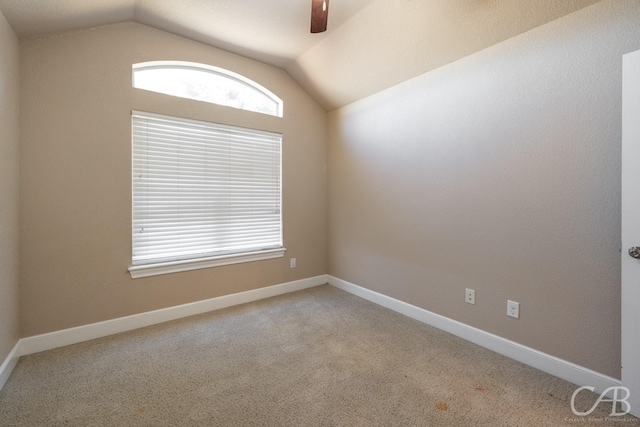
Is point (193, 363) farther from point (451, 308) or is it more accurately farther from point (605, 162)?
point (605, 162)

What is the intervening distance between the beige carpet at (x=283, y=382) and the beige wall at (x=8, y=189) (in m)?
0.35

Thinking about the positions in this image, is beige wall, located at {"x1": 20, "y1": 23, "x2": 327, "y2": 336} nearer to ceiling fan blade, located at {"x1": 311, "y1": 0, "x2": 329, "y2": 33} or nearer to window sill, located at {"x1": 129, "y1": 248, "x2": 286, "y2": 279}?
window sill, located at {"x1": 129, "y1": 248, "x2": 286, "y2": 279}

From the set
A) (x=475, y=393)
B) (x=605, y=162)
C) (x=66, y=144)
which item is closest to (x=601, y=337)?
(x=475, y=393)

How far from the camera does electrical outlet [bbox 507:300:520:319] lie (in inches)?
81.7

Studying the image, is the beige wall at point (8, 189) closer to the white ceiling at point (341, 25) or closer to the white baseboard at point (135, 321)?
the white baseboard at point (135, 321)

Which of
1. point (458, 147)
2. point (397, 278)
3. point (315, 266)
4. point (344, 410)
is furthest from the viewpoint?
point (315, 266)

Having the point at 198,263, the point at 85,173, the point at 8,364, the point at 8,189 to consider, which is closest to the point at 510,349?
the point at 198,263

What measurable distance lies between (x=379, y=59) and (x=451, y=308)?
2.42m

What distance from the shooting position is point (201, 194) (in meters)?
2.91

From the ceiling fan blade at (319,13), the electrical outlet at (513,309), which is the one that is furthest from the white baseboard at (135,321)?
the ceiling fan blade at (319,13)

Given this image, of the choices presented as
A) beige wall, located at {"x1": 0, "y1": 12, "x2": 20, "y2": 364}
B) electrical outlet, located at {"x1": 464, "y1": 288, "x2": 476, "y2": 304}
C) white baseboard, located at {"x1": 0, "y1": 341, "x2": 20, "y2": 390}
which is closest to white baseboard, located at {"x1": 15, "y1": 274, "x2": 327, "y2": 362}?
white baseboard, located at {"x1": 0, "y1": 341, "x2": 20, "y2": 390}

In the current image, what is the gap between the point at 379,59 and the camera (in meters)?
2.69

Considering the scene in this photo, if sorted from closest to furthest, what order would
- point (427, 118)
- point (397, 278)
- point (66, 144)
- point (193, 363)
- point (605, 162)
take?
point (605, 162) < point (193, 363) < point (66, 144) < point (427, 118) < point (397, 278)

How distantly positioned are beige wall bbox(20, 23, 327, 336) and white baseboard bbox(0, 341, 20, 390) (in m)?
0.17
